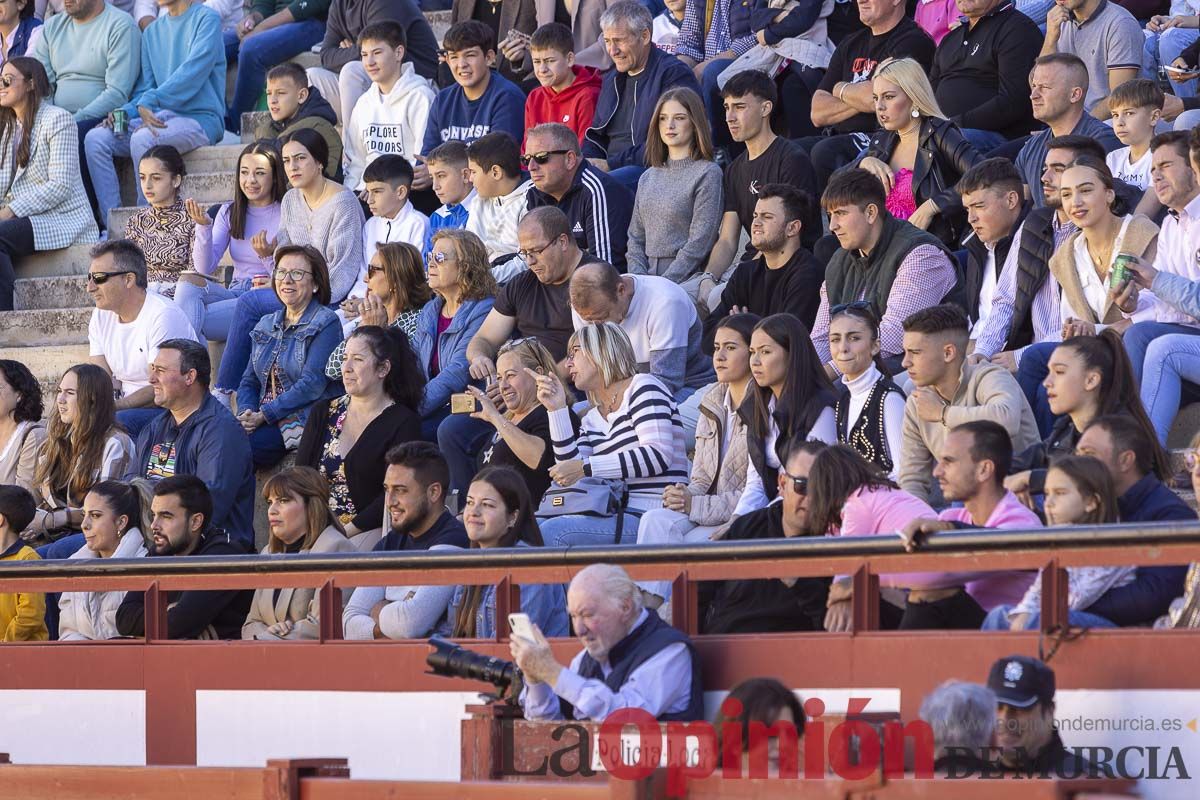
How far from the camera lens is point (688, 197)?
10.4 metres

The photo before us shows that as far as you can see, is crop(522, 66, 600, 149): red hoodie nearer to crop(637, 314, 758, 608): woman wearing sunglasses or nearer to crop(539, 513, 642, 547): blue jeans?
crop(637, 314, 758, 608): woman wearing sunglasses

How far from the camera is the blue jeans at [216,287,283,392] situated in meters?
10.6

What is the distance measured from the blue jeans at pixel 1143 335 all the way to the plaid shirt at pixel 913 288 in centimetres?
114

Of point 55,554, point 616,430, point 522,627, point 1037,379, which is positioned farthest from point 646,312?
point 522,627

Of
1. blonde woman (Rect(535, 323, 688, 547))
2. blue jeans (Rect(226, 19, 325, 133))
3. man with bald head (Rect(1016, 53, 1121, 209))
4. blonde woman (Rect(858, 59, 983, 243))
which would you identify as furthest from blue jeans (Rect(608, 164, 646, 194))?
blue jeans (Rect(226, 19, 325, 133))

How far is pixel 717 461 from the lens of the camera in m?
8.09

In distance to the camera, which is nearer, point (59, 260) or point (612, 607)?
point (612, 607)

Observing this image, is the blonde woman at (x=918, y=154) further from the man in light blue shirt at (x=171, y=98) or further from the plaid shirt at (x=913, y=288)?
the man in light blue shirt at (x=171, y=98)

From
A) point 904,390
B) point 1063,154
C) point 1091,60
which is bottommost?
point 904,390

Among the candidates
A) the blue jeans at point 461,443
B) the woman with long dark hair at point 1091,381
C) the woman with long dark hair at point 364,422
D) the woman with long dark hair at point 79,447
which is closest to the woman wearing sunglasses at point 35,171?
the woman with long dark hair at point 79,447

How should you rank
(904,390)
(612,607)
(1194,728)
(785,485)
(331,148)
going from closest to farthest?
(1194,728) < (612,607) < (785,485) < (904,390) < (331,148)

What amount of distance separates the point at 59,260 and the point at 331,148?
194cm

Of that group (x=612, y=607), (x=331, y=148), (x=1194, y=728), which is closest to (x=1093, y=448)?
(x=1194, y=728)

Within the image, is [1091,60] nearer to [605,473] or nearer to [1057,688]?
[605,473]
